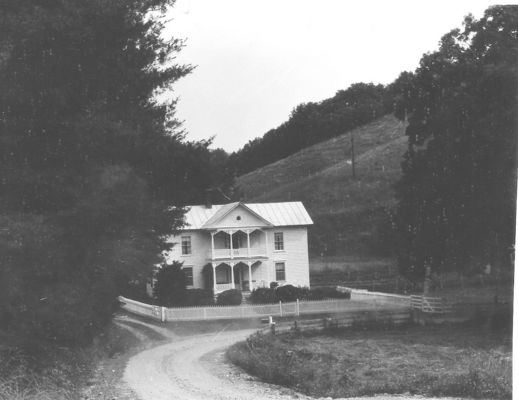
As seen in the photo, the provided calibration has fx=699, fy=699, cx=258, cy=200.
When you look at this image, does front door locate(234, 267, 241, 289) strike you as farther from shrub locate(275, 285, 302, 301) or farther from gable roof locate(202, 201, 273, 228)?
shrub locate(275, 285, 302, 301)

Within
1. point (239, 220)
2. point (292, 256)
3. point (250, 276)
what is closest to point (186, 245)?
point (239, 220)

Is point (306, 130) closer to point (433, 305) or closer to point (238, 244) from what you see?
point (238, 244)

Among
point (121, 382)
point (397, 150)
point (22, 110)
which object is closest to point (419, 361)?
point (121, 382)

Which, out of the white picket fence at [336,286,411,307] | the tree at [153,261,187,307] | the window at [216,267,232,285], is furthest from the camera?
the window at [216,267,232,285]

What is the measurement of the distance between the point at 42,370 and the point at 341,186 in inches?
1829

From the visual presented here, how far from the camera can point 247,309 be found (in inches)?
1286

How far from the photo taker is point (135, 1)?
17.5 m

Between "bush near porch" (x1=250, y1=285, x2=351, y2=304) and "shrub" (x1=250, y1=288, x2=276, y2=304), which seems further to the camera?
"bush near porch" (x1=250, y1=285, x2=351, y2=304)

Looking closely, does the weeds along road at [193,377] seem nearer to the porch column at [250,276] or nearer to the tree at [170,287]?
the tree at [170,287]

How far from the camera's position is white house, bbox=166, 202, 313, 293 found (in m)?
39.8

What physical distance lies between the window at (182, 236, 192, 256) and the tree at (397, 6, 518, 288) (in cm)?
1519

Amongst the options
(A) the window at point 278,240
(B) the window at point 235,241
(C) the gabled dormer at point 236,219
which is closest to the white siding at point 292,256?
(A) the window at point 278,240

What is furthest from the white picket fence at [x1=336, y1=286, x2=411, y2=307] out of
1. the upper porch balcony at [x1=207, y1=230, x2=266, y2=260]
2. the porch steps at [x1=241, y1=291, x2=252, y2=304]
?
the upper porch balcony at [x1=207, y1=230, x2=266, y2=260]

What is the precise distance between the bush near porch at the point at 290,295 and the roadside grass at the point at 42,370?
1854cm
